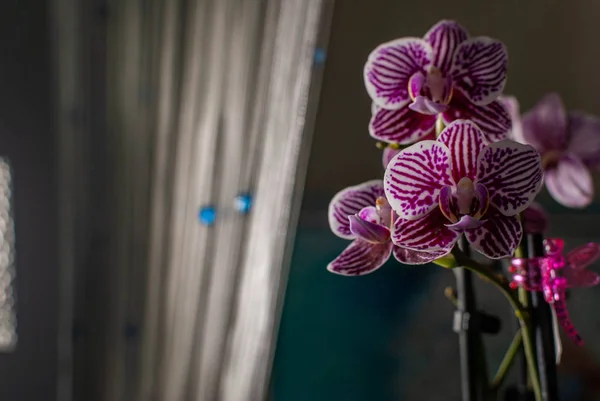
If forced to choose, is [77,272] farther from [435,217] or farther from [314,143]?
[435,217]

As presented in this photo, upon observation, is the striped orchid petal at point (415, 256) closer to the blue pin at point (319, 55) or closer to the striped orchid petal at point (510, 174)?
the striped orchid petal at point (510, 174)

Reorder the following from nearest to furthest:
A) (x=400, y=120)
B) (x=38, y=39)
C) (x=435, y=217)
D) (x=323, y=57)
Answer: (x=435, y=217) < (x=400, y=120) < (x=323, y=57) < (x=38, y=39)

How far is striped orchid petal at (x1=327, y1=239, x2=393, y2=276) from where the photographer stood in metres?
0.52

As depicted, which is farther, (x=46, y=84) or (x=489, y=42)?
(x=46, y=84)

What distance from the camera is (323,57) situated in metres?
0.76

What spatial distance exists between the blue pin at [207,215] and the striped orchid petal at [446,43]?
16.9 inches

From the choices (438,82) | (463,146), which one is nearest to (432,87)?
(438,82)

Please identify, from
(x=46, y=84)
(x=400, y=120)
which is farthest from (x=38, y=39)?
(x=400, y=120)

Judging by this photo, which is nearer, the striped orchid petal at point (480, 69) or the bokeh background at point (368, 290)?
the striped orchid petal at point (480, 69)

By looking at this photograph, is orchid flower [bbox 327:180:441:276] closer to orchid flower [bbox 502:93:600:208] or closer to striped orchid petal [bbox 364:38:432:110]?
striped orchid petal [bbox 364:38:432:110]

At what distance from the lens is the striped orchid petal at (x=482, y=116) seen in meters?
0.55

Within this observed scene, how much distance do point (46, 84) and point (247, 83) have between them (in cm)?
46

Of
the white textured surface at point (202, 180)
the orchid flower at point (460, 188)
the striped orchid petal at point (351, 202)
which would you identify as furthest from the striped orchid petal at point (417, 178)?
the white textured surface at point (202, 180)

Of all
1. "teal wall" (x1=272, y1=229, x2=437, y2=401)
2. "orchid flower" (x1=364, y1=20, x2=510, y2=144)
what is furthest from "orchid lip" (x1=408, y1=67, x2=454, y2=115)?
"teal wall" (x1=272, y1=229, x2=437, y2=401)
